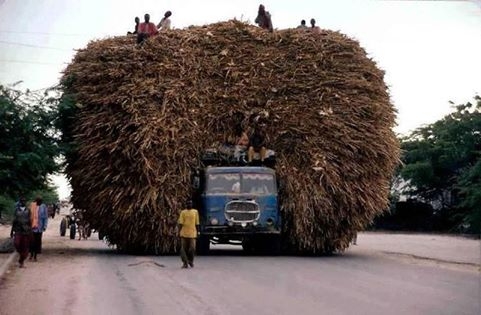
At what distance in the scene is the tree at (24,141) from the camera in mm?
20578

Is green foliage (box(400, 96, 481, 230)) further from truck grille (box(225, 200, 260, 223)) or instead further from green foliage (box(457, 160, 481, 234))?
truck grille (box(225, 200, 260, 223))

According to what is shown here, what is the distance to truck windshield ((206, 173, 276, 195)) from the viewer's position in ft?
67.9

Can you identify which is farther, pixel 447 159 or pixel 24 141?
pixel 447 159

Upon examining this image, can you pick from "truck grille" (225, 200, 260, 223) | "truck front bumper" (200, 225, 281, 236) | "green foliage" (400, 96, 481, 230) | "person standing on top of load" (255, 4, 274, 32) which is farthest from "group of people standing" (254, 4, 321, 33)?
"green foliage" (400, 96, 481, 230)

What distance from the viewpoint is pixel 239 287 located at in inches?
504

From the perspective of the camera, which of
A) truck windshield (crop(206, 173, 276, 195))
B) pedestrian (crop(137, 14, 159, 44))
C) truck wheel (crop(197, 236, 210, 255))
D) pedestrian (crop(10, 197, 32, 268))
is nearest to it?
pedestrian (crop(10, 197, 32, 268))

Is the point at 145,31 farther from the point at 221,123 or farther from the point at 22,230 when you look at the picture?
the point at 22,230

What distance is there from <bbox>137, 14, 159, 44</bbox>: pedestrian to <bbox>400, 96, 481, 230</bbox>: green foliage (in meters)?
23.9

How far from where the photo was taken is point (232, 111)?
828 inches

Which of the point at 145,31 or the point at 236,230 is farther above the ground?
the point at 145,31

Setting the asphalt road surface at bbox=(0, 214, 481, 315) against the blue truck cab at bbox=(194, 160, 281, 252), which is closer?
the asphalt road surface at bbox=(0, 214, 481, 315)

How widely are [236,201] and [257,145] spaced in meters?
1.84

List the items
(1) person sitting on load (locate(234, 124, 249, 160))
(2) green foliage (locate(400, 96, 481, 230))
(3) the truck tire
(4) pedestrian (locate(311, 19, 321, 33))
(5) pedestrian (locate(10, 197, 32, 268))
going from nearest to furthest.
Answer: (5) pedestrian (locate(10, 197, 32, 268)) < (1) person sitting on load (locate(234, 124, 249, 160)) < (4) pedestrian (locate(311, 19, 321, 33)) < (3) the truck tire < (2) green foliage (locate(400, 96, 481, 230))

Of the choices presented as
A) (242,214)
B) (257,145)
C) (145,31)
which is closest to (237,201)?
(242,214)
